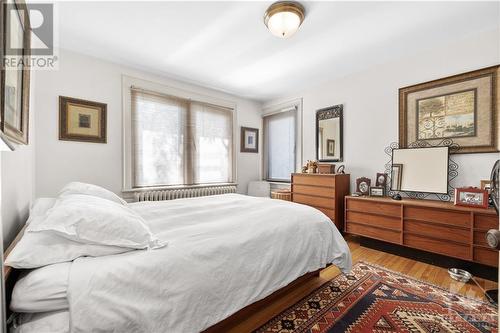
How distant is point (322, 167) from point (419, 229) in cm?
149

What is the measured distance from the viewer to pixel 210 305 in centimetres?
116

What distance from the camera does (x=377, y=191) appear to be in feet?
9.95

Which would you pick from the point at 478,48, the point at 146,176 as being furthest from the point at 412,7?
the point at 146,176

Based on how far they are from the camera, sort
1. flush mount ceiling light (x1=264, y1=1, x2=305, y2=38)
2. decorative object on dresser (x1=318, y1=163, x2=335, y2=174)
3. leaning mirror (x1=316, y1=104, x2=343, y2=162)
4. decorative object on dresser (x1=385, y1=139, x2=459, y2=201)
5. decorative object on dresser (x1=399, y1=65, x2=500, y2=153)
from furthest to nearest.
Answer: leaning mirror (x1=316, y1=104, x2=343, y2=162) → decorative object on dresser (x1=318, y1=163, x2=335, y2=174) → decorative object on dresser (x1=385, y1=139, x2=459, y2=201) → decorative object on dresser (x1=399, y1=65, x2=500, y2=153) → flush mount ceiling light (x1=264, y1=1, x2=305, y2=38)

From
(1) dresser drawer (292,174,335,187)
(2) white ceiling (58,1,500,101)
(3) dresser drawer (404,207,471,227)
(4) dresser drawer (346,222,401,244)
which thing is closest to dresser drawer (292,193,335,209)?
(1) dresser drawer (292,174,335,187)

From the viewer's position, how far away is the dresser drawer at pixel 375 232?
2645 mm

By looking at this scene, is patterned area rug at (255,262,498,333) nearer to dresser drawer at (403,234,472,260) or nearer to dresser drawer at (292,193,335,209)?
dresser drawer at (403,234,472,260)

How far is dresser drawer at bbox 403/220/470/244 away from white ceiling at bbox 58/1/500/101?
2099mm

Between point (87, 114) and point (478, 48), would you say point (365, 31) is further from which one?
point (87, 114)

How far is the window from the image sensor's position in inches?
130

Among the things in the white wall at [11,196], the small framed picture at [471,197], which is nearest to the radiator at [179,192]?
the white wall at [11,196]

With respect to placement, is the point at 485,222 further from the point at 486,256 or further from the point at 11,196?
the point at 11,196

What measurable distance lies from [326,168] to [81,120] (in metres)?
3.54

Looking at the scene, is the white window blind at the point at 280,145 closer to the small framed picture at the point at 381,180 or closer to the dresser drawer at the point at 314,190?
the dresser drawer at the point at 314,190
